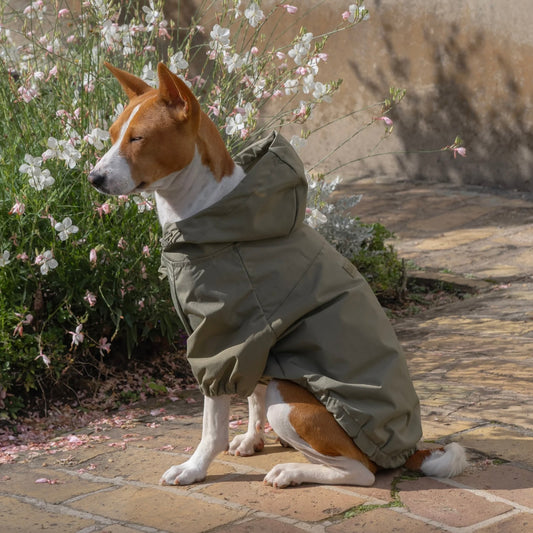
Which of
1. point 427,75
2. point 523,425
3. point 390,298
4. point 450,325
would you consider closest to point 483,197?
point 427,75

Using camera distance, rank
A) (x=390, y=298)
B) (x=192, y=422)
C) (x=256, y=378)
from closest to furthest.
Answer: (x=256, y=378) < (x=192, y=422) < (x=390, y=298)

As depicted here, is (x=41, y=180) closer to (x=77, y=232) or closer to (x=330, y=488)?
(x=77, y=232)

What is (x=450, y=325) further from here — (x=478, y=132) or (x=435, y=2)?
(x=435, y=2)

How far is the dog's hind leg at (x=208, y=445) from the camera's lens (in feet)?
10.9

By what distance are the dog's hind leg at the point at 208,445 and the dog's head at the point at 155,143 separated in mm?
845

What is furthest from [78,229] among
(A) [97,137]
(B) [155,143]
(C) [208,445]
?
(C) [208,445]

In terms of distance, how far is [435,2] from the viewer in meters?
9.43

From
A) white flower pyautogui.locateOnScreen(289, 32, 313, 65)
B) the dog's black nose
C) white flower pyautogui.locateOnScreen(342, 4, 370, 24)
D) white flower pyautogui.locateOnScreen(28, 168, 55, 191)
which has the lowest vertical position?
the dog's black nose

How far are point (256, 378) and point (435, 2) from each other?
725cm

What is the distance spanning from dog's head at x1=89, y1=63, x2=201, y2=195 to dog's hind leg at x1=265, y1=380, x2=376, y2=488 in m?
0.86

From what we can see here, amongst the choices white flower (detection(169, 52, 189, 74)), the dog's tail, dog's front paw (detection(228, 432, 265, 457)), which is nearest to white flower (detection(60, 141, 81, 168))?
white flower (detection(169, 52, 189, 74))

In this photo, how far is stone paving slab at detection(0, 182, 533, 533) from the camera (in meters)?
2.99

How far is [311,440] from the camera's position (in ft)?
10.4

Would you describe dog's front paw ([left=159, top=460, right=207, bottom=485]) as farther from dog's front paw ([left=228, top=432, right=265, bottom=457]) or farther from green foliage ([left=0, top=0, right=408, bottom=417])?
green foliage ([left=0, top=0, right=408, bottom=417])
